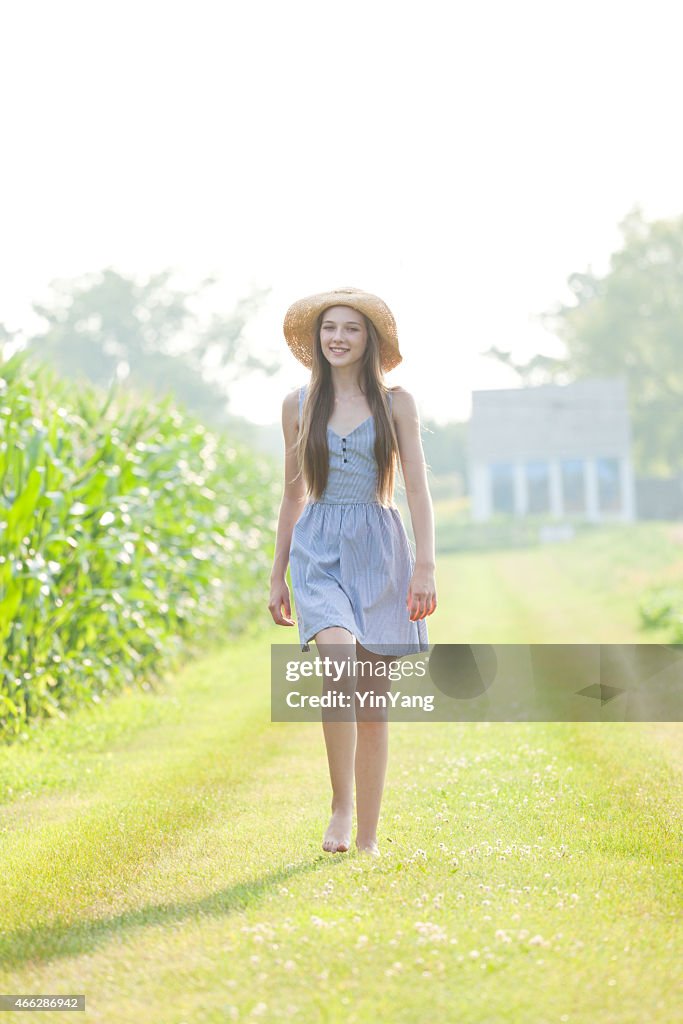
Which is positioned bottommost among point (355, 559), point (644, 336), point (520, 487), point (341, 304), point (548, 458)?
point (355, 559)

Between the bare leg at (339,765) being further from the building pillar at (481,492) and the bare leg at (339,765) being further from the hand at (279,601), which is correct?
the building pillar at (481,492)

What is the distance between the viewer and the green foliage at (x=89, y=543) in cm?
661

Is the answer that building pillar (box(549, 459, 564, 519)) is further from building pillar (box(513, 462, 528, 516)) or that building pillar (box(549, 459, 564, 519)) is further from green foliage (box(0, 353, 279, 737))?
green foliage (box(0, 353, 279, 737))

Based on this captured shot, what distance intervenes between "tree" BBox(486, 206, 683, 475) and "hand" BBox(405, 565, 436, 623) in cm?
4484

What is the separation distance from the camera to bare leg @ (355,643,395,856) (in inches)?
157

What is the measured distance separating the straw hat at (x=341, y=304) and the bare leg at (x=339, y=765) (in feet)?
3.22

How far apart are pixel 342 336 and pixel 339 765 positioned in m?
1.34

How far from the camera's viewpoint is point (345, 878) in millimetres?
3561

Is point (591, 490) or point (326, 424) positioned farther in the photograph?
point (591, 490)

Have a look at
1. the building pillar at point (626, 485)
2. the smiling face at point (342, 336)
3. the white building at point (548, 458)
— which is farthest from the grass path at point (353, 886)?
the building pillar at point (626, 485)

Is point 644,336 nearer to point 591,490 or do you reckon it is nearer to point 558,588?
point 591,490

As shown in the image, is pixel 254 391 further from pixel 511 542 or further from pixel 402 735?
pixel 402 735

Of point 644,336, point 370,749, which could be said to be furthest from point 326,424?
point 644,336

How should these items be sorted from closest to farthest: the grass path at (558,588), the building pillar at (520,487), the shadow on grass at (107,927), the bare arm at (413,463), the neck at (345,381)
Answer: the shadow on grass at (107,927)
the bare arm at (413,463)
the neck at (345,381)
the grass path at (558,588)
the building pillar at (520,487)
